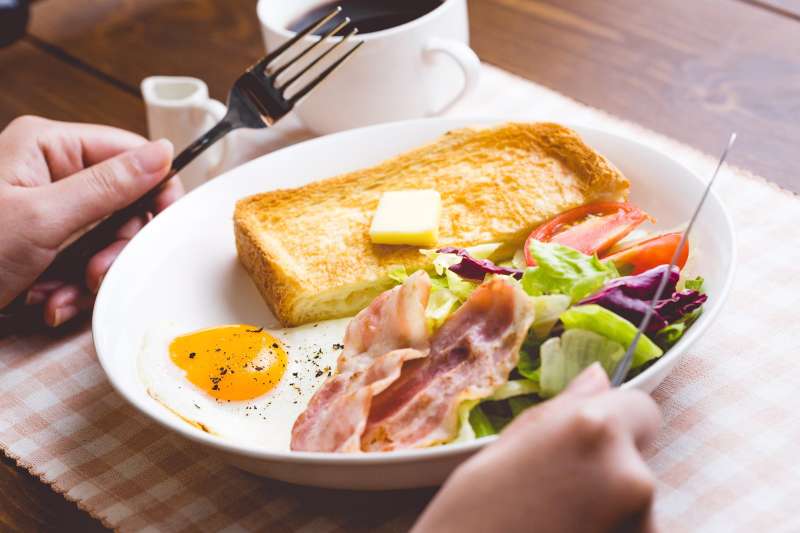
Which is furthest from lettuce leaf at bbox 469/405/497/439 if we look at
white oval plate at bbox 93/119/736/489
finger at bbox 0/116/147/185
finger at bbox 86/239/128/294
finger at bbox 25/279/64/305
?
finger at bbox 0/116/147/185

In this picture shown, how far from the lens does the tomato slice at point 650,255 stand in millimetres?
2082

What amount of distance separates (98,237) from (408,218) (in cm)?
86

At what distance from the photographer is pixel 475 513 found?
1.27 meters

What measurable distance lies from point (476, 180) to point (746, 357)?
834 millimetres

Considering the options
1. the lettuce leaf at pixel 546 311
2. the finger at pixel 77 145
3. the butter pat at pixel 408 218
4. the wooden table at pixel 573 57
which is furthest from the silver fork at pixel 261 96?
the lettuce leaf at pixel 546 311

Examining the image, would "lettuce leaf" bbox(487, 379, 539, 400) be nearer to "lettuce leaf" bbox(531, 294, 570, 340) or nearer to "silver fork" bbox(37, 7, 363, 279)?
"lettuce leaf" bbox(531, 294, 570, 340)

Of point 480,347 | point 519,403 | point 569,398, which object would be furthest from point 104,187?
point 569,398

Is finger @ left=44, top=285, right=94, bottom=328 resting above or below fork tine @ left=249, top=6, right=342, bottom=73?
below

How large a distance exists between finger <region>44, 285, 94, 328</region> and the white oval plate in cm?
Result: 24

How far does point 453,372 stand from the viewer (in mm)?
1776

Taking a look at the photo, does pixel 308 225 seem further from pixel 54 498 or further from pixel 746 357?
pixel 746 357

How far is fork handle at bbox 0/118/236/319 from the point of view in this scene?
2.48m

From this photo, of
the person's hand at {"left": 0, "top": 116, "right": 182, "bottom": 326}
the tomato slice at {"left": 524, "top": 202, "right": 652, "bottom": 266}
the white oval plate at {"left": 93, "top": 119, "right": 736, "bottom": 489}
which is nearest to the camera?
the white oval plate at {"left": 93, "top": 119, "right": 736, "bottom": 489}

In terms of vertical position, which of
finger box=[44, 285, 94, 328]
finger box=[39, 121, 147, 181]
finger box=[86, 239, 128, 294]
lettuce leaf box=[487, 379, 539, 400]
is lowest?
finger box=[44, 285, 94, 328]
